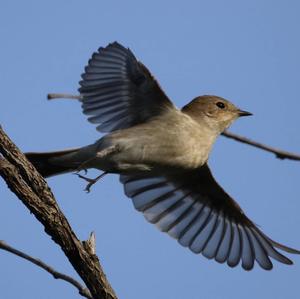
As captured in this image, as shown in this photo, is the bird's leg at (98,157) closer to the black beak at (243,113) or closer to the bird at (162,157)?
the bird at (162,157)

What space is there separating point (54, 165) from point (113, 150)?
0.69 m

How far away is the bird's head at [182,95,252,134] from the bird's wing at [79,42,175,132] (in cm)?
75

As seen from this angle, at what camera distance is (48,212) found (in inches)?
188

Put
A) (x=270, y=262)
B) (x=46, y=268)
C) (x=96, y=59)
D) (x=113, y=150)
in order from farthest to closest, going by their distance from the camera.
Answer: (x=270, y=262), (x=96, y=59), (x=113, y=150), (x=46, y=268)

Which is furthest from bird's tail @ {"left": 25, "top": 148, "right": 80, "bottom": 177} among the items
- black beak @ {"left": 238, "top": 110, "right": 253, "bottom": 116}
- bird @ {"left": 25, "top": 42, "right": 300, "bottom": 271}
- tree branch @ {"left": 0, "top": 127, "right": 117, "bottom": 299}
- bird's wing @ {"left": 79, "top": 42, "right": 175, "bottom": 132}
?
black beak @ {"left": 238, "top": 110, "right": 253, "bottom": 116}

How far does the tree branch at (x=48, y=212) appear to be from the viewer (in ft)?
15.4

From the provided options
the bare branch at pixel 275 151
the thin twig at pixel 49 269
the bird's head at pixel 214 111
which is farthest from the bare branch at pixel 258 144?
the bird's head at pixel 214 111

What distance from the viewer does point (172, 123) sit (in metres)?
6.99

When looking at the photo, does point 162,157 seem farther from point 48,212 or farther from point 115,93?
point 48,212

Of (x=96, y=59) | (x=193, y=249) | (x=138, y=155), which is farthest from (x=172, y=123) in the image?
(x=193, y=249)

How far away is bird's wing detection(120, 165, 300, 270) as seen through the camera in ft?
25.7

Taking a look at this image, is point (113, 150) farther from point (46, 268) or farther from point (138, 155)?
point (46, 268)

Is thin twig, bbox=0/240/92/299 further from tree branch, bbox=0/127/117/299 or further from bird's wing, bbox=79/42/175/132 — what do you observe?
bird's wing, bbox=79/42/175/132

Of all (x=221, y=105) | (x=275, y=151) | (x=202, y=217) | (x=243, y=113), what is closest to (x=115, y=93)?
(x=221, y=105)
